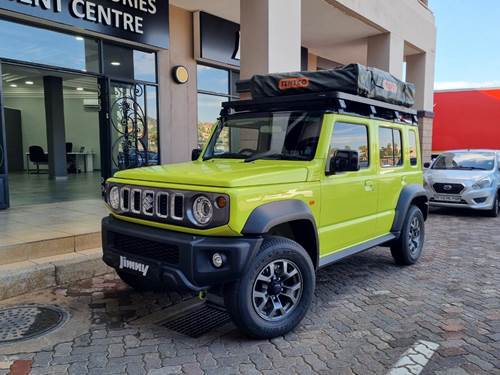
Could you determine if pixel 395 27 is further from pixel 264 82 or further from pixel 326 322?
pixel 326 322

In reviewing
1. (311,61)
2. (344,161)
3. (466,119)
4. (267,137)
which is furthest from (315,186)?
(466,119)

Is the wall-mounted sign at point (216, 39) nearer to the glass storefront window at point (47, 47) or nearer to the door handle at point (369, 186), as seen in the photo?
the glass storefront window at point (47, 47)

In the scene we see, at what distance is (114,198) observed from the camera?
12.6ft

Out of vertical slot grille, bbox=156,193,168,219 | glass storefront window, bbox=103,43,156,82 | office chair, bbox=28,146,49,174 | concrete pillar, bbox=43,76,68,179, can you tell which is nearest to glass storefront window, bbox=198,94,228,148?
glass storefront window, bbox=103,43,156,82

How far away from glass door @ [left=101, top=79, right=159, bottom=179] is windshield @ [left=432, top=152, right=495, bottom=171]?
713 cm

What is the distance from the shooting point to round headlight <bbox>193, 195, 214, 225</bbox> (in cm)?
312

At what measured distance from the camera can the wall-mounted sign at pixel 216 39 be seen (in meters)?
10.2

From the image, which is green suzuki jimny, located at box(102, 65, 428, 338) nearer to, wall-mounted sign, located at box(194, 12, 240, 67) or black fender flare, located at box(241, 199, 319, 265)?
black fender flare, located at box(241, 199, 319, 265)

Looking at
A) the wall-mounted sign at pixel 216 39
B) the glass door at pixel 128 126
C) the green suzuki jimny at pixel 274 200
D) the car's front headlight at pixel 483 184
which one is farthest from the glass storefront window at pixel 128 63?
the car's front headlight at pixel 483 184

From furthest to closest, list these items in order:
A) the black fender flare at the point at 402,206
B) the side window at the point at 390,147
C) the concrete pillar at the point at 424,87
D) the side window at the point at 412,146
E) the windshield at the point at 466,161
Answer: the concrete pillar at the point at 424,87 → the windshield at the point at 466,161 → the side window at the point at 412,146 → the black fender flare at the point at 402,206 → the side window at the point at 390,147

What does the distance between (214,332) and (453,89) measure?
53.8 ft

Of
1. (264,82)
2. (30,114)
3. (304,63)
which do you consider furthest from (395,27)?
(30,114)

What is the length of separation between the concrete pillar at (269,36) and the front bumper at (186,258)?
5.44 meters

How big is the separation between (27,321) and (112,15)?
631cm
